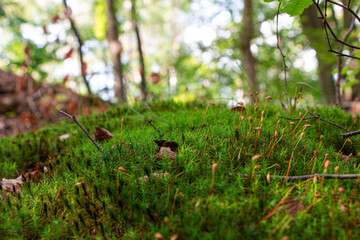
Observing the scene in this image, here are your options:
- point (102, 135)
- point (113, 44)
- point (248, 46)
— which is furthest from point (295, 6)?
point (113, 44)

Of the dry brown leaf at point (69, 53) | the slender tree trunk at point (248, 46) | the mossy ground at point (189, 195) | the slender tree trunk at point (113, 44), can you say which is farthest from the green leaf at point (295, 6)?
the slender tree trunk at point (113, 44)

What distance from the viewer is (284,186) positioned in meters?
1.51

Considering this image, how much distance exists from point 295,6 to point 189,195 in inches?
65.7

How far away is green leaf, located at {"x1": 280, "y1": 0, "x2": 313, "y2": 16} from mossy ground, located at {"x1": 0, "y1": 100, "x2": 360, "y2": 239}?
39.5 inches

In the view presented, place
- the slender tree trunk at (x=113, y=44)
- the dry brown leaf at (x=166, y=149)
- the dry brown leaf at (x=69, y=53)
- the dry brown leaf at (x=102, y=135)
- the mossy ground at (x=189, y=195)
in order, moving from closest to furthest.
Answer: the mossy ground at (x=189, y=195) → the dry brown leaf at (x=166, y=149) → the dry brown leaf at (x=102, y=135) → the dry brown leaf at (x=69, y=53) → the slender tree trunk at (x=113, y=44)

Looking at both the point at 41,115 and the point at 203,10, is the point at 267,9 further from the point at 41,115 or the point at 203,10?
the point at 41,115

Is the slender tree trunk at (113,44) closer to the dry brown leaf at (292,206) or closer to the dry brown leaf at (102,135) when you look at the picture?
the dry brown leaf at (102,135)

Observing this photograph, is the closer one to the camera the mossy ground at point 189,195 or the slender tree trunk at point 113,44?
the mossy ground at point 189,195

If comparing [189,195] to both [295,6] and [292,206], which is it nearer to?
[292,206]

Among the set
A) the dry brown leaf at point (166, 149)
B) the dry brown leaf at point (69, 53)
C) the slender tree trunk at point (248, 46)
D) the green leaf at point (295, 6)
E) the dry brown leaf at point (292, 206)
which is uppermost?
the slender tree trunk at point (248, 46)

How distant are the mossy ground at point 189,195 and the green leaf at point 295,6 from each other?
1.00 m

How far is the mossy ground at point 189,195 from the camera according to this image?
4.06 ft

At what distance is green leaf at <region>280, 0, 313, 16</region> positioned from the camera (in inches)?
71.9

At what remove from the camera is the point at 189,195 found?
146 centimetres
